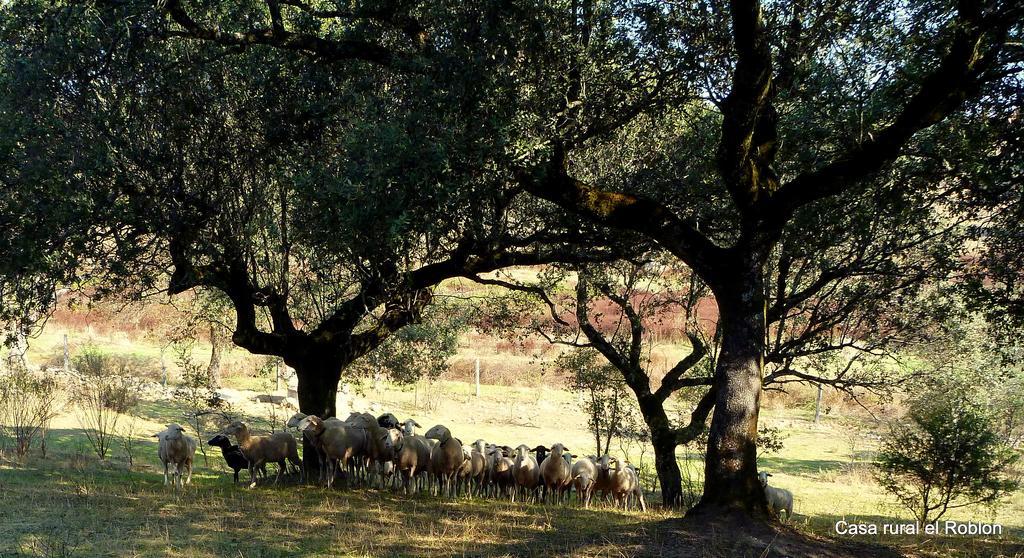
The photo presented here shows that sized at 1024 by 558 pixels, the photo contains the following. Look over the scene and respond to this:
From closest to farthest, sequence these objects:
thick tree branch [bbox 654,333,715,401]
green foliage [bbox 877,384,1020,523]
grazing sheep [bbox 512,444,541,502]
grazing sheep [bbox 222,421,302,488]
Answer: grazing sheep [bbox 222,421,302,488] < grazing sheep [bbox 512,444,541,502] < green foliage [bbox 877,384,1020,523] < thick tree branch [bbox 654,333,715,401]

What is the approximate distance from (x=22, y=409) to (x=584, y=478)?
1129 cm

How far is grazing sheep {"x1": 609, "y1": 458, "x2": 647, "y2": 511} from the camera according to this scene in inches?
562

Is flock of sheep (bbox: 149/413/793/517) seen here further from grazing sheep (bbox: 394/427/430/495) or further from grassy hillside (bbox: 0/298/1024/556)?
grassy hillside (bbox: 0/298/1024/556)

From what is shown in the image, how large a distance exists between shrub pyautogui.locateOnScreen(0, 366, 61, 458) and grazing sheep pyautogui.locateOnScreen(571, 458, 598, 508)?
10.4m

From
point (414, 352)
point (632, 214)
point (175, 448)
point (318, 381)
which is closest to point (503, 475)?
point (318, 381)

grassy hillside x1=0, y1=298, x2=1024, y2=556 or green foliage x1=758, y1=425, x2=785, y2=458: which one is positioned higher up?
green foliage x1=758, y1=425, x2=785, y2=458

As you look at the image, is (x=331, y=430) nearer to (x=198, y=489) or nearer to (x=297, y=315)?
(x=198, y=489)

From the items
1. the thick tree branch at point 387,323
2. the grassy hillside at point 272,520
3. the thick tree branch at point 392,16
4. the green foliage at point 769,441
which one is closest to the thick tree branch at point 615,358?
the grassy hillside at point 272,520

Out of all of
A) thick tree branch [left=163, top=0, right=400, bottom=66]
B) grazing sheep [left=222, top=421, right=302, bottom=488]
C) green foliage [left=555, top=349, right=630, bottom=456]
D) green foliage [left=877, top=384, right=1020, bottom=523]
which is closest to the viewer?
thick tree branch [left=163, top=0, right=400, bottom=66]

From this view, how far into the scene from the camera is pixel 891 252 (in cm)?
1234

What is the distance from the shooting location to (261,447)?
1252 centimetres

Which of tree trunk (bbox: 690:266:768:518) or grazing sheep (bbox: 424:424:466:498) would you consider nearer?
tree trunk (bbox: 690:266:768:518)

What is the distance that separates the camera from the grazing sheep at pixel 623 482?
14.3 meters

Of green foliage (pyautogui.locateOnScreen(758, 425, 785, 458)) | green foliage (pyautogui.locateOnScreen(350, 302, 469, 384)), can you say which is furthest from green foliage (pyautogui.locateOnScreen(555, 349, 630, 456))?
green foliage (pyautogui.locateOnScreen(350, 302, 469, 384))
